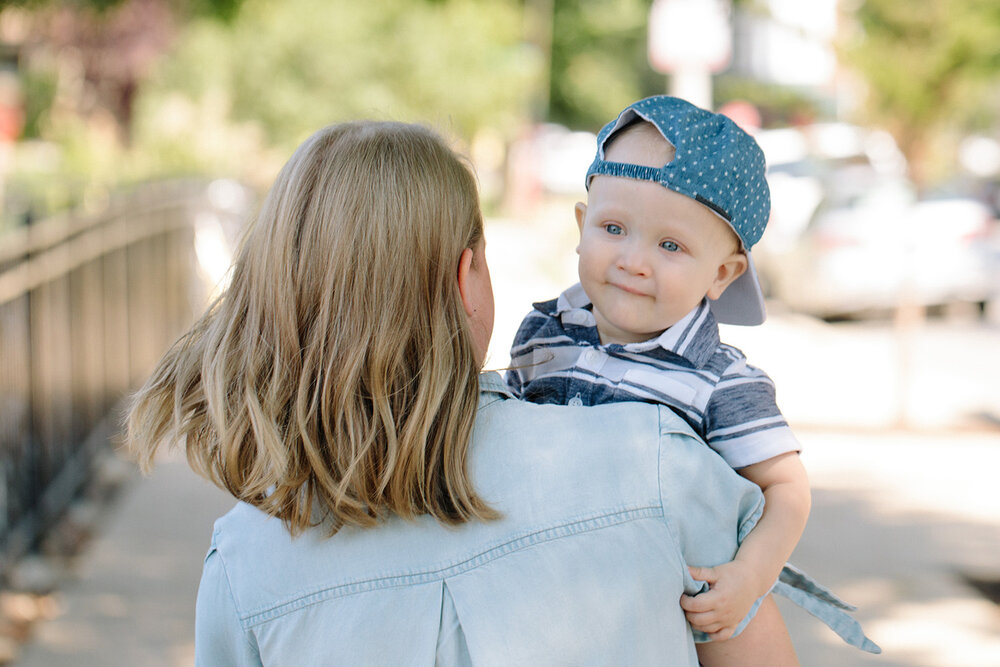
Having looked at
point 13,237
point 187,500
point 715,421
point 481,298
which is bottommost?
point 187,500

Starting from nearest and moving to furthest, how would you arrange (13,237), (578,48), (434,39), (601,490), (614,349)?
(601,490) < (614,349) < (13,237) < (434,39) < (578,48)

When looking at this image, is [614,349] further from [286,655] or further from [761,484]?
[286,655]

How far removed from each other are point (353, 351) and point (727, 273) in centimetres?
64

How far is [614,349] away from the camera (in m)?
1.70

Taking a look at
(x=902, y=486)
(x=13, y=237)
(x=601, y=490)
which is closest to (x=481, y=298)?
(x=601, y=490)

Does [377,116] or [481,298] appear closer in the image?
[481,298]

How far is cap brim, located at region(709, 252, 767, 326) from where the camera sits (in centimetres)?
187

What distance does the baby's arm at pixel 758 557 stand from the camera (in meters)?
1.45

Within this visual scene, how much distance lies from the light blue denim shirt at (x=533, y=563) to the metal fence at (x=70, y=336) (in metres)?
3.49

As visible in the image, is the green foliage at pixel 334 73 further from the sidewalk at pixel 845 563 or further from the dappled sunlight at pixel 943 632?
the dappled sunlight at pixel 943 632

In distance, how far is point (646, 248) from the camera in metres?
1.69

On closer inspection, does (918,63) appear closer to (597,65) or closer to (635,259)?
(635,259)

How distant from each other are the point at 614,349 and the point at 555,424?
0.27 metres

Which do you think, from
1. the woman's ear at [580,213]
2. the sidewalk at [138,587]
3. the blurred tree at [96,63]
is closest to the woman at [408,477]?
the woman's ear at [580,213]
